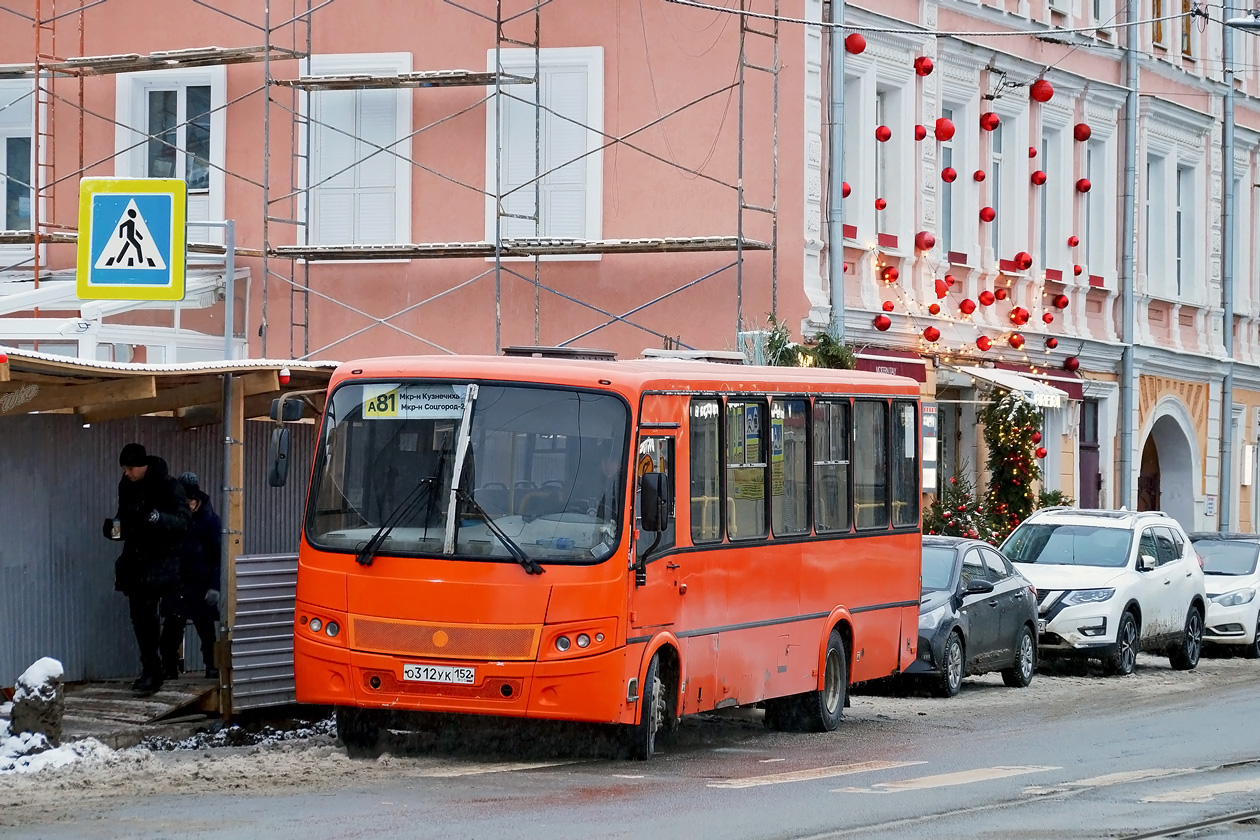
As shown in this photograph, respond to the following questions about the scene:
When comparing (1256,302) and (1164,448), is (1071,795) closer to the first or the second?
(1164,448)

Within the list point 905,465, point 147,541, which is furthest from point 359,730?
point 905,465

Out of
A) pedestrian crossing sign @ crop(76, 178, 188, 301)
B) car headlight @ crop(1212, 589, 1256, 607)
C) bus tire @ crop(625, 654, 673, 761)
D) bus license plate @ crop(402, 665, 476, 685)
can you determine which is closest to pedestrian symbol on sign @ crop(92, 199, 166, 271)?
pedestrian crossing sign @ crop(76, 178, 188, 301)

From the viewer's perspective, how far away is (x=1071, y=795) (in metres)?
12.8

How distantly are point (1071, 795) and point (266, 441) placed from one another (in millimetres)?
7803

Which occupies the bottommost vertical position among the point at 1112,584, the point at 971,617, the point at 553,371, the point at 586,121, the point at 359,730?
the point at 359,730

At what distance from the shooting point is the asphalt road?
11.0 meters

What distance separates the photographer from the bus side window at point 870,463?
1767 cm

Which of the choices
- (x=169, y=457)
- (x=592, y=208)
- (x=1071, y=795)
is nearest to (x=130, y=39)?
(x=592, y=208)

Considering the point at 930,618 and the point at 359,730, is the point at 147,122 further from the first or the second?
the point at 359,730

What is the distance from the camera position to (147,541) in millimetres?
15945

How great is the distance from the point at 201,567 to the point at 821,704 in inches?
187

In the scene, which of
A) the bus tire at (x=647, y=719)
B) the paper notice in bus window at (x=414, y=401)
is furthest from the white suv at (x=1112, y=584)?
the paper notice in bus window at (x=414, y=401)

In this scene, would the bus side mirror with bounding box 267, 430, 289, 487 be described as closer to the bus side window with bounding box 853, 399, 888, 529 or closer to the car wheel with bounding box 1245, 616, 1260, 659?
the bus side window with bounding box 853, 399, 888, 529

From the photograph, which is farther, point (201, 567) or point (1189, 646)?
point (1189, 646)
